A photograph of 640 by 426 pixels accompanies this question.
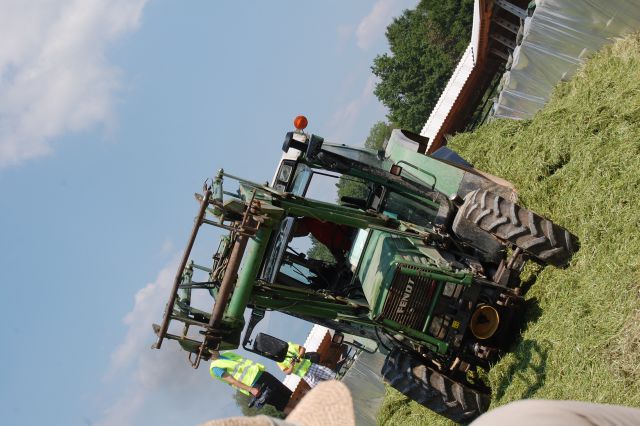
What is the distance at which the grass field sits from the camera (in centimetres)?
584

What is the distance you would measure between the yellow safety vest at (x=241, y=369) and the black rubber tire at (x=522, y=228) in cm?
907

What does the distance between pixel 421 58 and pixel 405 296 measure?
36971mm

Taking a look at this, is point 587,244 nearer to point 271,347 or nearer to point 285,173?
point 285,173

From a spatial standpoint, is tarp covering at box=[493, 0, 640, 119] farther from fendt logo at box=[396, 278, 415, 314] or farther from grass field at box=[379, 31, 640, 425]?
fendt logo at box=[396, 278, 415, 314]

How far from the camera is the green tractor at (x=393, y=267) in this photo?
659 cm

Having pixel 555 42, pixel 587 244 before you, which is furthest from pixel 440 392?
pixel 555 42

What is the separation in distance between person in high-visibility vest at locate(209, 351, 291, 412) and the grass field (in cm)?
681

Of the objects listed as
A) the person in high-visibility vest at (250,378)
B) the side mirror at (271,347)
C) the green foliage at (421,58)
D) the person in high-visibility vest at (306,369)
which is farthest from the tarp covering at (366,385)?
the green foliage at (421,58)

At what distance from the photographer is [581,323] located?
6.23 m

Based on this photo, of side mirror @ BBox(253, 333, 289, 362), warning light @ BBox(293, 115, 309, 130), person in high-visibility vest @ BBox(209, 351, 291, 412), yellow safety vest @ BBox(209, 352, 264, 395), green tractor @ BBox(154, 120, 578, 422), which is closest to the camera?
green tractor @ BBox(154, 120, 578, 422)

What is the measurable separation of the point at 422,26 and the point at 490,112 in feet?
103

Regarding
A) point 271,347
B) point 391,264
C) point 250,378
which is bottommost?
point 250,378

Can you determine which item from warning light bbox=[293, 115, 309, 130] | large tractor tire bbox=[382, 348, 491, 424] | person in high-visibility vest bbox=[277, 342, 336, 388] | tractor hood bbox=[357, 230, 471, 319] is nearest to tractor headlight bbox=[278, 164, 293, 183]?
warning light bbox=[293, 115, 309, 130]

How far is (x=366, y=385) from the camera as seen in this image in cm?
1175
